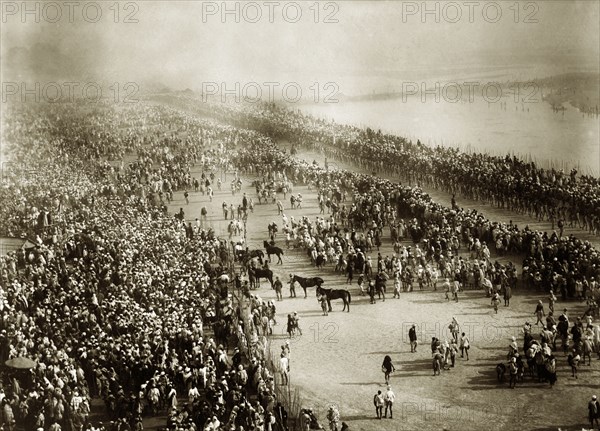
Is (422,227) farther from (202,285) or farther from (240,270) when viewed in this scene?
(202,285)

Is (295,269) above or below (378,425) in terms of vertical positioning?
above

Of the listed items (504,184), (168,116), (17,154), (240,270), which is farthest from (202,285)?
(168,116)

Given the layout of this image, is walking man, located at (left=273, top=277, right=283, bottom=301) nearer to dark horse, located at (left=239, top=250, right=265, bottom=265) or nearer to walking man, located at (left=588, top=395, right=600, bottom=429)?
dark horse, located at (left=239, top=250, right=265, bottom=265)

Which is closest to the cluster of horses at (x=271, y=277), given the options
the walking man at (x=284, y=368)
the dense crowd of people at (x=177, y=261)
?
the dense crowd of people at (x=177, y=261)

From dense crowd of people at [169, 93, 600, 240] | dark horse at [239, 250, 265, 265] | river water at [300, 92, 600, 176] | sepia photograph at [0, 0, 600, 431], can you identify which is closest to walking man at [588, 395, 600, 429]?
sepia photograph at [0, 0, 600, 431]

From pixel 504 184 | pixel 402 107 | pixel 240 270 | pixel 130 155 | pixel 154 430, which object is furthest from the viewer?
pixel 402 107

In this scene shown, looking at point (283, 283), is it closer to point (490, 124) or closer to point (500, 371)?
point (500, 371)

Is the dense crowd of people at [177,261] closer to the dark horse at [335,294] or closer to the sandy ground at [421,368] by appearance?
the sandy ground at [421,368]

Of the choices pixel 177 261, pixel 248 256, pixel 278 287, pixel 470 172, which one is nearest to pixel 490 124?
pixel 470 172
